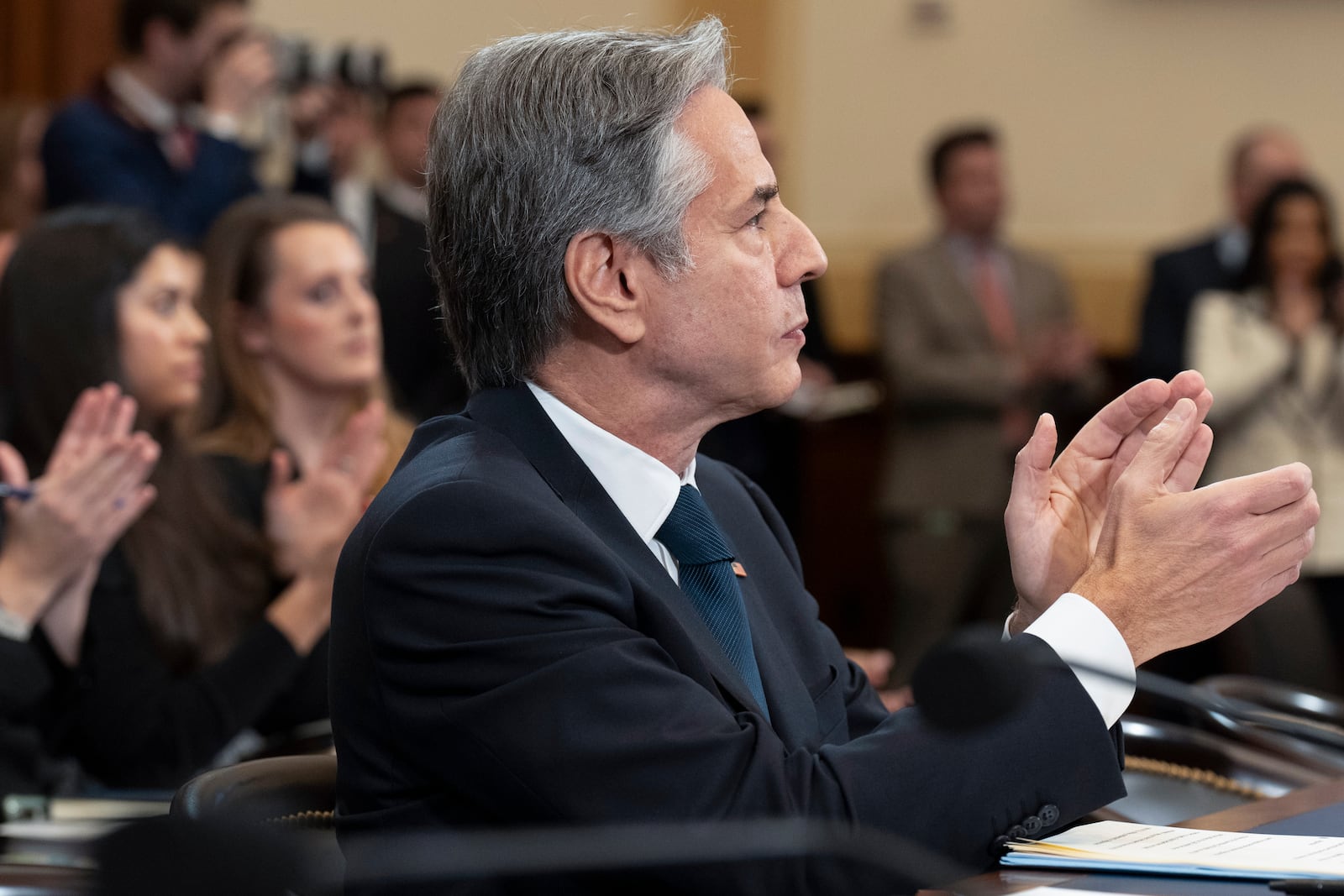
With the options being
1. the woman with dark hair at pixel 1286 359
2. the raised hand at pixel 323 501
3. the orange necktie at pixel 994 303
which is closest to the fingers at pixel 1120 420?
the raised hand at pixel 323 501

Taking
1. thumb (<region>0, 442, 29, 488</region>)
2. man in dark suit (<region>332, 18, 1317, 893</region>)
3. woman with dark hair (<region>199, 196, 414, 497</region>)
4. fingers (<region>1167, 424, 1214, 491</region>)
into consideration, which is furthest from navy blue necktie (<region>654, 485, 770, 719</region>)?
woman with dark hair (<region>199, 196, 414, 497</region>)

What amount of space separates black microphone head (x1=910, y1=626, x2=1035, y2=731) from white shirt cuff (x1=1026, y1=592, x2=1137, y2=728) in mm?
281

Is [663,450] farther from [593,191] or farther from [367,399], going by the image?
[367,399]

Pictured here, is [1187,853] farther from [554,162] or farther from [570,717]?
[554,162]

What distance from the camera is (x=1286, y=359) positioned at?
414cm

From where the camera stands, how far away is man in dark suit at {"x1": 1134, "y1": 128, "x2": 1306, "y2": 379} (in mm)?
4727

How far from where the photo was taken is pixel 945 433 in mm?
4844

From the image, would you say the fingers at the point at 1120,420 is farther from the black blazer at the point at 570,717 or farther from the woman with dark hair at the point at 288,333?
the woman with dark hair at the point at 288,333

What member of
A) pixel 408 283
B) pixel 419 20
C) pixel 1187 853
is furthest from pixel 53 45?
pixel 1187 853

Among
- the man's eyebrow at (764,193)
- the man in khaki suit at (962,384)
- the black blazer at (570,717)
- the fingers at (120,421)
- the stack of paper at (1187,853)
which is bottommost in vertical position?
the man in khaki suit at (962,384)

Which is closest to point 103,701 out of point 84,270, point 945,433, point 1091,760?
point 84,270

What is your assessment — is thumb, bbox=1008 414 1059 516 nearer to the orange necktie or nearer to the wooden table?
the wooden table

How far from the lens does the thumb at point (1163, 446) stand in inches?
52.3

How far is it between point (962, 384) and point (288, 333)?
89.2 inches
